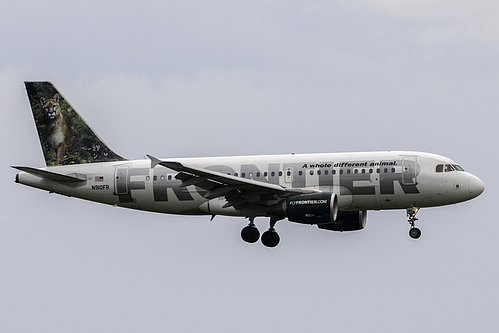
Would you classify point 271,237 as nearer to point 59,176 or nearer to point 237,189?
point 237,189

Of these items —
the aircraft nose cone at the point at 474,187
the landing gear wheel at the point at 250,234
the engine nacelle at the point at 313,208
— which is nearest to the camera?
the engine nacelle at the point at 313,208

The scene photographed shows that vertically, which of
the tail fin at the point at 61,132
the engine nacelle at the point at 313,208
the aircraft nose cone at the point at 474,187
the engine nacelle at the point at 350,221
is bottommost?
the engine nacelle at the point at 350,221

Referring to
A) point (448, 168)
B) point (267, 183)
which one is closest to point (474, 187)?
point (448, 168)

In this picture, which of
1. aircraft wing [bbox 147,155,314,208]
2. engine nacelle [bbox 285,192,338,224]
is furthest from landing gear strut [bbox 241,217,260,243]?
engine nacelle [bbox 285,192,338,224]

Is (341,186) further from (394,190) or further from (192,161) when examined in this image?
(192,161)

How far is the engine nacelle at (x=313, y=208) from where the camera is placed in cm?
4956

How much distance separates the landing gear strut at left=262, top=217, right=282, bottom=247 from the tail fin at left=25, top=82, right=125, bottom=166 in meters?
9.14

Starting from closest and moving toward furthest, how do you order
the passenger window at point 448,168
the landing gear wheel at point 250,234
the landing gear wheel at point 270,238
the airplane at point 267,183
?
the airplane at point 267,183 < the passenger window at point 448,168 < the landing gear wheel at point 250,234 < the landing gear wheel at point 270,238

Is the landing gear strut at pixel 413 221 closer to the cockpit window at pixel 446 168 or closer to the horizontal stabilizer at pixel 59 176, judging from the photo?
the cockpit window at pixel 446 168

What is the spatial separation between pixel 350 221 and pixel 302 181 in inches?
192

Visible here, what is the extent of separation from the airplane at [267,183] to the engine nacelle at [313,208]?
0.16 feet

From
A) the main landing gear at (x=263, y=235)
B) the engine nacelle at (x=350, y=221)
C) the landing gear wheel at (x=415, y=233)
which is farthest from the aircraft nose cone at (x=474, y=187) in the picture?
→ the main landing gear at (x=263, y=235)

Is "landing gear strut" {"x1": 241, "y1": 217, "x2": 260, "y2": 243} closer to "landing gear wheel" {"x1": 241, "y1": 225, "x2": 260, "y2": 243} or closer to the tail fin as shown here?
"landing gear wheel" {"x1": 241, "y1": 225, "x2": 260, "y2": 243}

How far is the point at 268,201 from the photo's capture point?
51.5 metres
